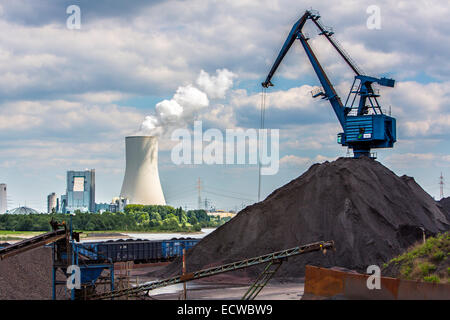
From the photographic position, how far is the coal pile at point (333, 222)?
38688 mm

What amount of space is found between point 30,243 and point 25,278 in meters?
9.88

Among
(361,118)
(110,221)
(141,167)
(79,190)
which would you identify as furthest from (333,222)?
(79,190)

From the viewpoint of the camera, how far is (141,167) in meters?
98.8

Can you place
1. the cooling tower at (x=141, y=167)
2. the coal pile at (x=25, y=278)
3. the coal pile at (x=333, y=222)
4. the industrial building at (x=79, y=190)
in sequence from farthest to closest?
the industrial building at (x=79, y=190)
the cooling tower at (x=141, y=167)
the coal pile at (x=333, y=222)
the coal pile at (x=25, y=278)

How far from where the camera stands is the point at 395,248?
38656mm

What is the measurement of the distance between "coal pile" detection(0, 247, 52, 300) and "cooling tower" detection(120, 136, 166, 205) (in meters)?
57.1

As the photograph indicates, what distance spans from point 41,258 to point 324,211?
1990cm

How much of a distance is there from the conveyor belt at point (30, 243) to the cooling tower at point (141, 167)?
70.7 m

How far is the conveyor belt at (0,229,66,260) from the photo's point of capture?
2464cm

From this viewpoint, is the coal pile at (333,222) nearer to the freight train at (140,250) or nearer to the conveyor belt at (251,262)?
the freight train at (140,250)

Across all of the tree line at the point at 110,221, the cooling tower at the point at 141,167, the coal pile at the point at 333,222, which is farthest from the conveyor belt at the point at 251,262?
the tree line at the point at 110,221
